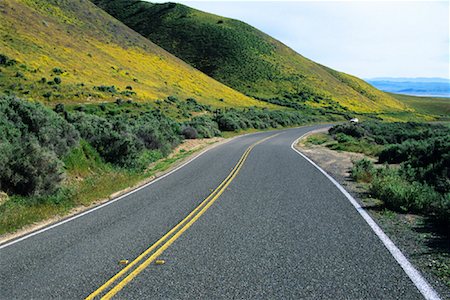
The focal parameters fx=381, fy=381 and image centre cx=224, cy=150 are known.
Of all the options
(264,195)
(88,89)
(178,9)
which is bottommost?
(264,195)

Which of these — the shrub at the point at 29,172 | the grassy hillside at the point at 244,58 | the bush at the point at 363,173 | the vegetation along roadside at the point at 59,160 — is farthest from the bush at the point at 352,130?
the grassy hillside at the point at 244,58

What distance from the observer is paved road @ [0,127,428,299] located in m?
5.21

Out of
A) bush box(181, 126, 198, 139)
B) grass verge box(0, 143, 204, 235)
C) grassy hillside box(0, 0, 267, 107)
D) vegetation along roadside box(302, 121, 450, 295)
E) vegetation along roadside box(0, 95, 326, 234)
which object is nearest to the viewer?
vegetation along roadside box(302, 121, 450, 295)

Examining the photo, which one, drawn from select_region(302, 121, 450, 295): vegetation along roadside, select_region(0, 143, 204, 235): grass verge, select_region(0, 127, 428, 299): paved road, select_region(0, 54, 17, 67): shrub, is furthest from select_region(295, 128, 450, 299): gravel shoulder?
select_region(0, 54, 17, 67): shrub

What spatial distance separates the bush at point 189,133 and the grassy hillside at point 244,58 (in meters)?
55.2

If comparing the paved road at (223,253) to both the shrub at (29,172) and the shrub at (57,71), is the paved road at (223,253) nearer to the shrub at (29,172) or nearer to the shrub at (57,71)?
the shrub at (29,172)

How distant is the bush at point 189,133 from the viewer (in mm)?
32281

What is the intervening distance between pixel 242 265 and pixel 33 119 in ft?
36.3

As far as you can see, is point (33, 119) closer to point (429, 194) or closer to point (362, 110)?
point (429, 194)

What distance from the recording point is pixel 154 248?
688cm

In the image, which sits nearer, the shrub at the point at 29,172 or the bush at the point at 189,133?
the shrub at the point at 29,172

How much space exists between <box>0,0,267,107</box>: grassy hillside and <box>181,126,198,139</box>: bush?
1270 centimetres

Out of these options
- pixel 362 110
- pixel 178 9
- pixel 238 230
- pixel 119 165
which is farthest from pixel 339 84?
pixel 238 230

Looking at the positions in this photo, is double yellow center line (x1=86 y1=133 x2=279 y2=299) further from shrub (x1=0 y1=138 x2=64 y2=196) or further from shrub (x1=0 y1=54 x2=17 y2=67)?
shrub (x1=0 y1=54 x2=17 y2=67)
